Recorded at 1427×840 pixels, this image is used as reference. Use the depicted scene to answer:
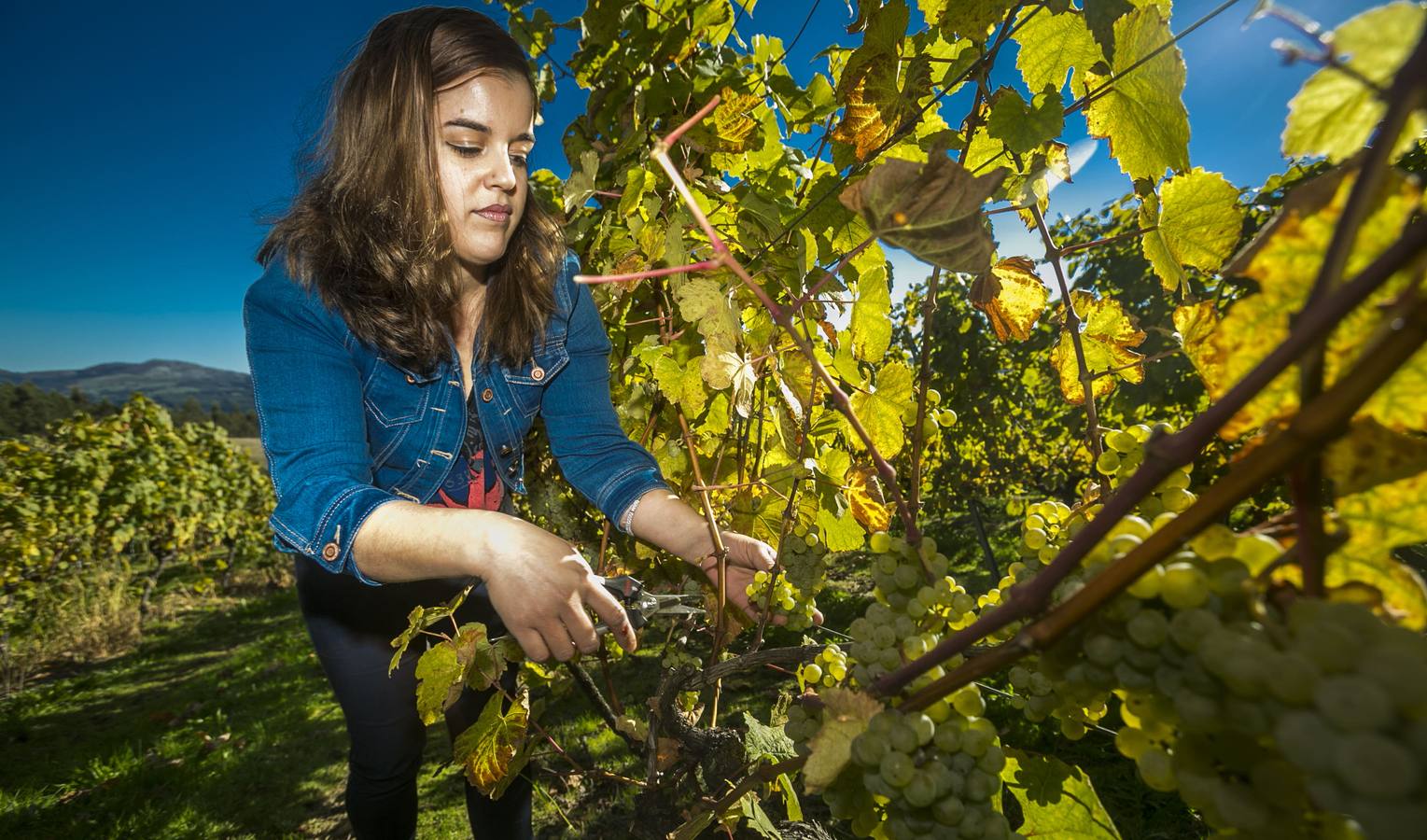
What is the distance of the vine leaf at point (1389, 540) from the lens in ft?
1.32

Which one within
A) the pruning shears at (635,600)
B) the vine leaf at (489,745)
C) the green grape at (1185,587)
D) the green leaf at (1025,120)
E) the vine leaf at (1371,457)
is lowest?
the vine leaf at (489,745)

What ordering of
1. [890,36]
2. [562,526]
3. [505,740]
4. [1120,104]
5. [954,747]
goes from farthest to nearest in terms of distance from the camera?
[562,526] → [505,740] → [890,36] → [1120,104] → [954,747]

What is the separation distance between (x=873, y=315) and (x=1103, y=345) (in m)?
0.48

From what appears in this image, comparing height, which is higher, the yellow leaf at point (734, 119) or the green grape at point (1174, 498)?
the yellow leaf at point (734, 119)

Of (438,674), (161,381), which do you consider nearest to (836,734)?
(438,674)

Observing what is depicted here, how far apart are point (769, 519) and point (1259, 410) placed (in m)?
1.36

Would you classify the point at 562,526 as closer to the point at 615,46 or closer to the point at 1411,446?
the point at 615,46

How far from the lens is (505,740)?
1.50 meters

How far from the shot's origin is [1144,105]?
939 millimetres

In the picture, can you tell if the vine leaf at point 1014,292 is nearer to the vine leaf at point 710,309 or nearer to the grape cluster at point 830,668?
the vine leaf at point 710,309

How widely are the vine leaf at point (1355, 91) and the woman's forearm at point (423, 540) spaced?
106 centimetres

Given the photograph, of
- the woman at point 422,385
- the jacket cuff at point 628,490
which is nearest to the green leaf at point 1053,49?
the woman at point 422,385

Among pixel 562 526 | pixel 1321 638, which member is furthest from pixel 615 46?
pixel 1321 638

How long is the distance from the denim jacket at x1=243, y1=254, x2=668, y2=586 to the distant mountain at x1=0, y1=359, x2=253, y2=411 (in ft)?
461
